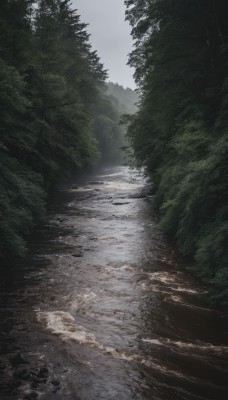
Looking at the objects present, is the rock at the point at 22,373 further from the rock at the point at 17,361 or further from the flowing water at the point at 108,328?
the rock at the point at 17,361

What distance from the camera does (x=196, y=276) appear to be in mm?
12289

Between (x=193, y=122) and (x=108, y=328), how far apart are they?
39.1 feet

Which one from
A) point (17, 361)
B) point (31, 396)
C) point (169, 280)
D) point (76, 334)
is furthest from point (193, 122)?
point (31, 396)

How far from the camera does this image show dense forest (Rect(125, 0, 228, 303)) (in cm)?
1179

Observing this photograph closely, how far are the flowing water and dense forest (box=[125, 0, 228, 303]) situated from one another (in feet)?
4.53

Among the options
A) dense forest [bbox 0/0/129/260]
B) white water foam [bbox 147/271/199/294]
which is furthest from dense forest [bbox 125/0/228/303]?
dense forest [bbox 0/0/129/260]

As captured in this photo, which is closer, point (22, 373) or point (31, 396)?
point (31, 396)

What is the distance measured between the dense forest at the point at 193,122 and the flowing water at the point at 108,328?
1381 mm

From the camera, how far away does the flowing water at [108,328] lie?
21.6 ft

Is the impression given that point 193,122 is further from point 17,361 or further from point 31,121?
point 17,361

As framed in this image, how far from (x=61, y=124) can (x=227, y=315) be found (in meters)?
22.8

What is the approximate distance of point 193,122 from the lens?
17578 mm

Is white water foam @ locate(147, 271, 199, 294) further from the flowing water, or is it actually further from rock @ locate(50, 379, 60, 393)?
rock @ locate(50, 379, 60, 393)

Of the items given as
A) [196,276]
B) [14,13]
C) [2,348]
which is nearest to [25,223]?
[196,276]
